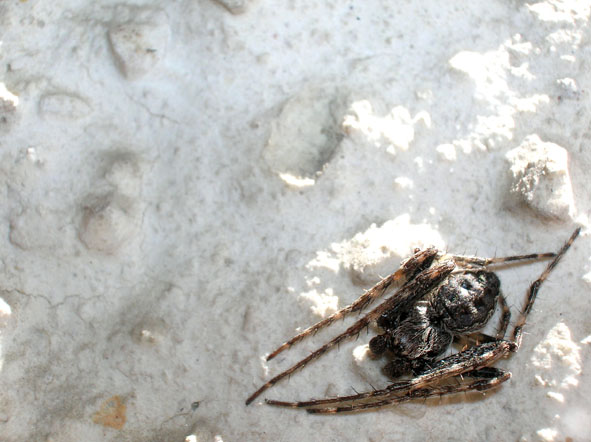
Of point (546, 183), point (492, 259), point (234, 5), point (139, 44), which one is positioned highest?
point (234, 5)

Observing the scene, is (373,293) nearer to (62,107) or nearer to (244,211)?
(244,211)

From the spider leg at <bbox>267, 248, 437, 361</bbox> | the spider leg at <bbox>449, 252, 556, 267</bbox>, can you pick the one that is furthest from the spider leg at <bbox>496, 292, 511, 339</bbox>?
the spider leg at <bbox>267, 248, 437, 361</bbox>

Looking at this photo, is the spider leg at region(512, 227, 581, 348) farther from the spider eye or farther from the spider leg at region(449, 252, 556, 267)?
the spider eye

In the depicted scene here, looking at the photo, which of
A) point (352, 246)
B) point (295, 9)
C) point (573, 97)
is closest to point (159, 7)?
point (295, 9)

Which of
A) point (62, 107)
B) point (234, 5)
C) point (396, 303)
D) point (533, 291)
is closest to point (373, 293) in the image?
point (396, 303)

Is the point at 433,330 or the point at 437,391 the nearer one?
the point at 437,391

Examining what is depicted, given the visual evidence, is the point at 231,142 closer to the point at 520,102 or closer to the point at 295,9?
the point at 295,9
